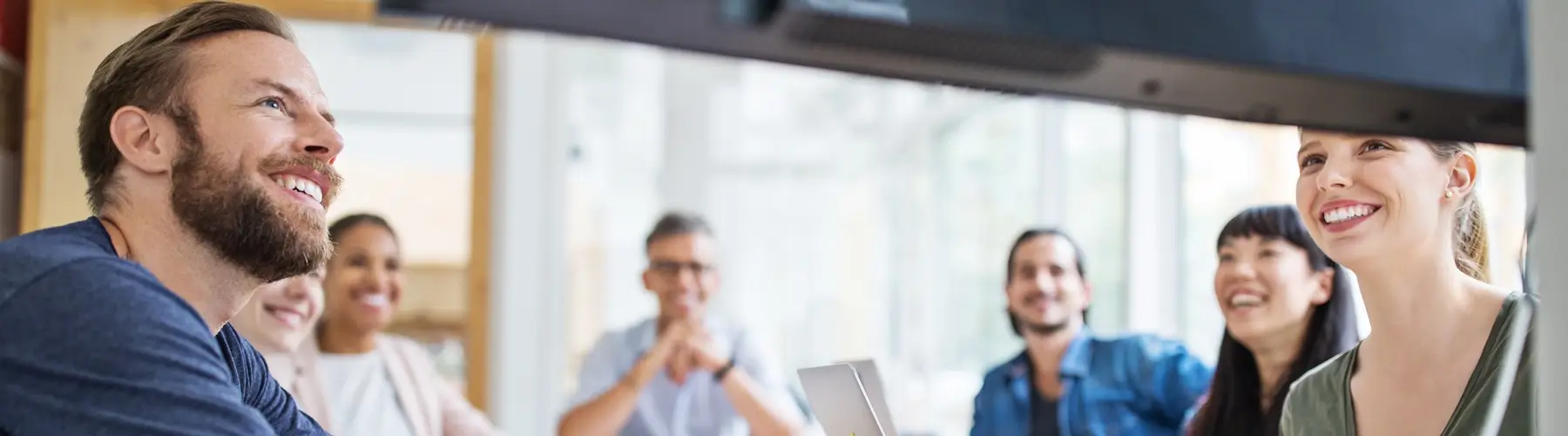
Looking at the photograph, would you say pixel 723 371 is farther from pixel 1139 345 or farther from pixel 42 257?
pixel 42 257

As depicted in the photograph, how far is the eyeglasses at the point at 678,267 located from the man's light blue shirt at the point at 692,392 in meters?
0.16

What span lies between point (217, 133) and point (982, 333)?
15.1 feet

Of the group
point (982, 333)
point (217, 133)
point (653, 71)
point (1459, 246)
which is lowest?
point (982, 333)

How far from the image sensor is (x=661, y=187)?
15.4 ft

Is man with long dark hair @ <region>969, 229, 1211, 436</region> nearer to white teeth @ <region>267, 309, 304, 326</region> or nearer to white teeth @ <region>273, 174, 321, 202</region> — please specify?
white teeth @ <region>267, 309, 304, 326</region>

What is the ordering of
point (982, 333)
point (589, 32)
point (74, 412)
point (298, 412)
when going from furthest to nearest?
point (982, 333), point (298, 412), point (74, 412), point (589, 32)

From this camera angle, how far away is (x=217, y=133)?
1155mm

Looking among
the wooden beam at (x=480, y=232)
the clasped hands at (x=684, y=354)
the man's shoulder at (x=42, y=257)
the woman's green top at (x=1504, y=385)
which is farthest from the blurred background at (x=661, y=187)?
the man's shoulder at (x=42, y=257)

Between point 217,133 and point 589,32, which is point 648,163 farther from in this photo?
point 589,32

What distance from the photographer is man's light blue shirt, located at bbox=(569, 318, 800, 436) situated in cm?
331

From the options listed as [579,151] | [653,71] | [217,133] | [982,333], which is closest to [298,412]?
[217,133]

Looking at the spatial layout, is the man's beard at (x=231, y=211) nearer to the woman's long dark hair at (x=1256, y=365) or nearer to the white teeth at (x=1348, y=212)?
the white teeth at (x=1348, y=212)

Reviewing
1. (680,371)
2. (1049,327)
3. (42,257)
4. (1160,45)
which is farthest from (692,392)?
(1160,45)

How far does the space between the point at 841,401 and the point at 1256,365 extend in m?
0.71
